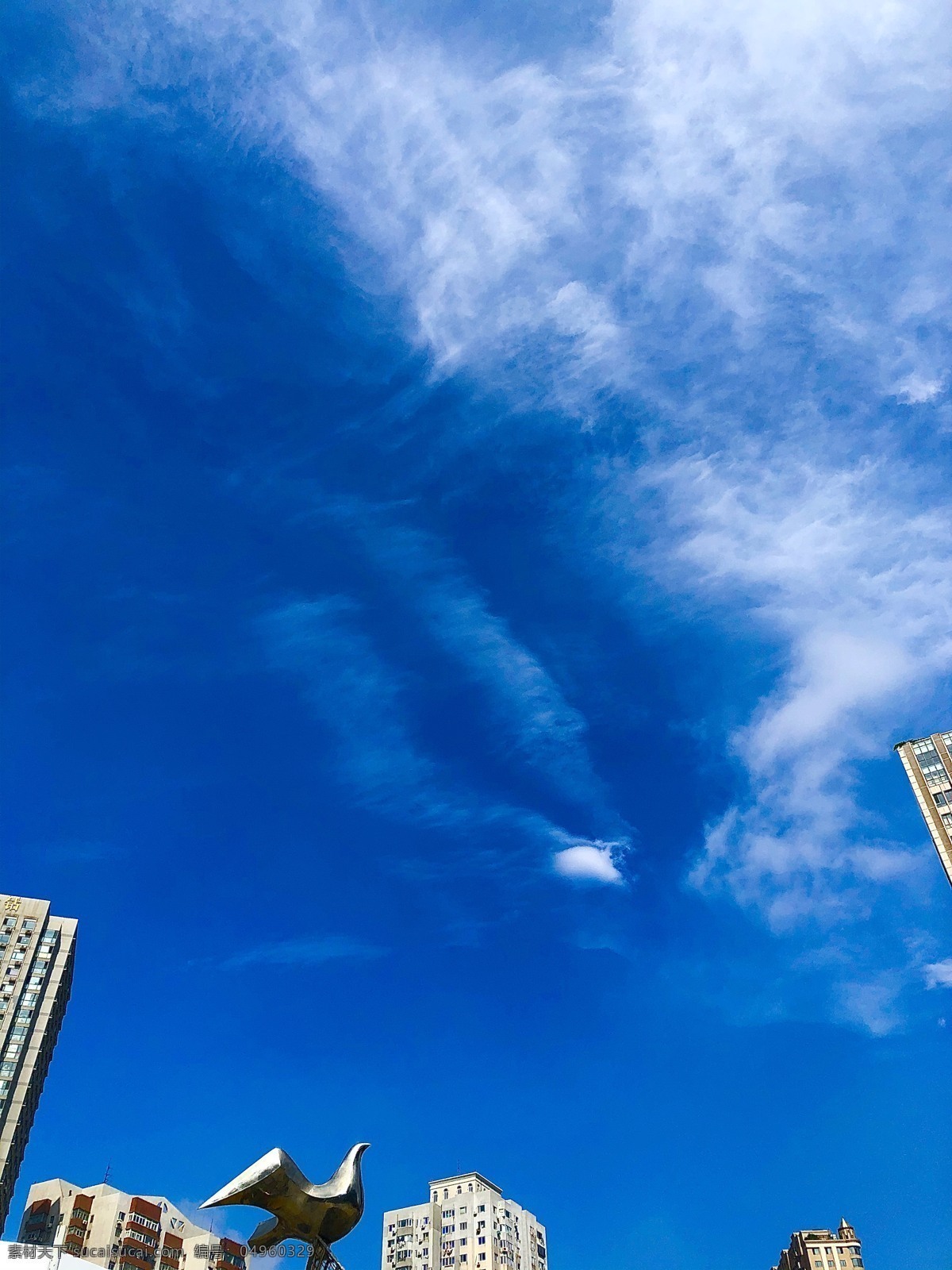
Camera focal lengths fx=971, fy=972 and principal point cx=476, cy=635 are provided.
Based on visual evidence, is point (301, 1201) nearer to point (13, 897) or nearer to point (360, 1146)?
point (360, 1146)

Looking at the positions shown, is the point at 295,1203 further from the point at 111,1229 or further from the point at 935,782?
the point at 111,1229

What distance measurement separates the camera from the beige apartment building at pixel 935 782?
66.1 m

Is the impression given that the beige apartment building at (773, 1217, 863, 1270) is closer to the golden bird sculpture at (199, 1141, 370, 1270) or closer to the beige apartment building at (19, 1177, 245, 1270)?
the beige apartment building at (19, 1177, 245, 1270)

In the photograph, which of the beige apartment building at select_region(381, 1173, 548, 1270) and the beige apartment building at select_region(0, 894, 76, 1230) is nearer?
the beige apartment building at select_region(0, 894, 76, 1230)

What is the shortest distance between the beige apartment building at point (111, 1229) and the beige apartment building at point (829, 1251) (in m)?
64.0

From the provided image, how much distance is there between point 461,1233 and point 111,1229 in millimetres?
34168

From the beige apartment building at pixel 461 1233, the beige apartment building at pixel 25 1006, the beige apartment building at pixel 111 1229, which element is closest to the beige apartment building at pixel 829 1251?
the beige apartment building at pixel 461 1233

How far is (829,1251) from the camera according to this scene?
10806cm

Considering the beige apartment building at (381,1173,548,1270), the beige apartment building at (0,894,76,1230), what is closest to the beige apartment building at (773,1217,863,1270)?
the beige apartment building at (381,1173,548,1270)

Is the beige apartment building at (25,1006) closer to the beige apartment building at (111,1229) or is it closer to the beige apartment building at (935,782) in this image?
the beige apartment building at (111,1229)

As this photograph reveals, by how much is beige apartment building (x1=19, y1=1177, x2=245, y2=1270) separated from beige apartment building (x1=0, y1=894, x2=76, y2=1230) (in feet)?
37.4

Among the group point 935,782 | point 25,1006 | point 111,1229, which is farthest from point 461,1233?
point 935,782

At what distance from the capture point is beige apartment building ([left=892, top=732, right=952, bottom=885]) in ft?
217

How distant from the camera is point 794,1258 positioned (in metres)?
115
